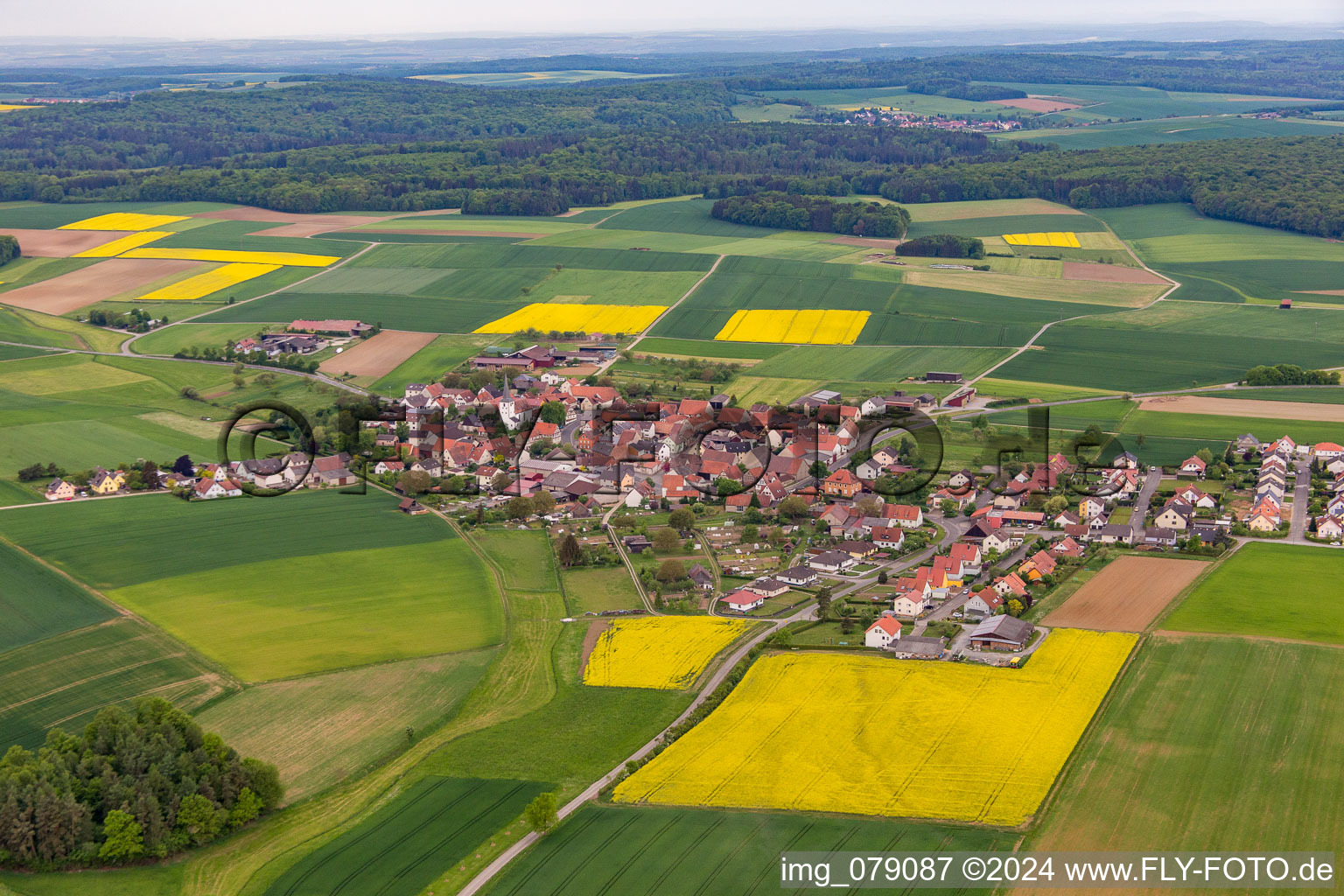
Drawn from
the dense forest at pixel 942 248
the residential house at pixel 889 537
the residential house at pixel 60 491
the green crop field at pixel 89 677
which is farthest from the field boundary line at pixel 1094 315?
the green crop field at pixel 89 677

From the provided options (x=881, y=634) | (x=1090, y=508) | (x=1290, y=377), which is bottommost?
(x=881, y=634)

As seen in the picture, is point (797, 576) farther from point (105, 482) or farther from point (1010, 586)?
point (105, 482)

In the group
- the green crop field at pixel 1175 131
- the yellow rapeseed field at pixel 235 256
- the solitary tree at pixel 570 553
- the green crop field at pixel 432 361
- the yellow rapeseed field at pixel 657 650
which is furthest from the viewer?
the green crop field at pixel 1175 131

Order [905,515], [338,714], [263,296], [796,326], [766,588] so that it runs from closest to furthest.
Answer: [338,714] → [766,588] → [905,515] → [796,326] → [263,296]

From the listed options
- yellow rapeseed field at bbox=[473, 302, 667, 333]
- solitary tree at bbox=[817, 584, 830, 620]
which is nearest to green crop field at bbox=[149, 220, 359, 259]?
yellow rapeseed field at bbox=[473, 302, 667, 333]

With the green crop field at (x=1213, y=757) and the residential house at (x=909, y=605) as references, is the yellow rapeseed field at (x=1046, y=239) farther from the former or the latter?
the green crop field at (x=1213, y=757)

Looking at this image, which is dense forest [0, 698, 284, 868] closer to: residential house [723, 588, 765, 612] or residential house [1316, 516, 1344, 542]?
residential house [723, 588, 765, 612]

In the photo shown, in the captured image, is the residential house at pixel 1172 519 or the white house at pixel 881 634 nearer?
the white house at pixel 881 634

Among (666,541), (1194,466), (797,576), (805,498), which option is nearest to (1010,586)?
(797,576)

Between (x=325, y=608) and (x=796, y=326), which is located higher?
(x=796, y=326)
